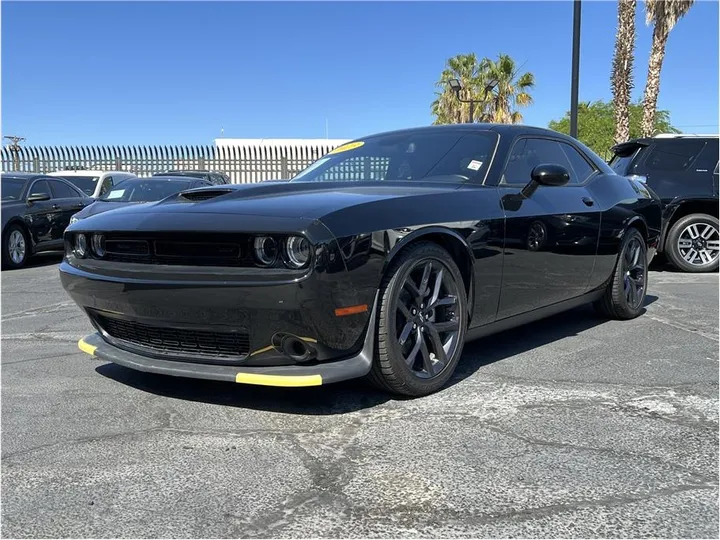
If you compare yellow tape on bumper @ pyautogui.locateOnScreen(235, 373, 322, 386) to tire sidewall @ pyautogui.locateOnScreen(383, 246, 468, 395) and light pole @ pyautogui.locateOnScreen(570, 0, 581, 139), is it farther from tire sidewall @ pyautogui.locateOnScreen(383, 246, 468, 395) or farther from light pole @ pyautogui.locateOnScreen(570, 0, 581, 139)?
light pole @ pyautogui.locateOnScreen(570, 0, 581, 139)

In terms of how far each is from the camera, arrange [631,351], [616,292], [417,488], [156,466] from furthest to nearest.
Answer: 1. [616,292]
2. [631,351]
3. [156,466]
4. [417,488]

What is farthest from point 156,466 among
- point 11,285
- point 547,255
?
point 11,285

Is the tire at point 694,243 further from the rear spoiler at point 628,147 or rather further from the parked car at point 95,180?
the parked car at point 95,180

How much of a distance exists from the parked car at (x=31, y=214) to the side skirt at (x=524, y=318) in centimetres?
825

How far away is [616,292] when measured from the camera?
5129mm

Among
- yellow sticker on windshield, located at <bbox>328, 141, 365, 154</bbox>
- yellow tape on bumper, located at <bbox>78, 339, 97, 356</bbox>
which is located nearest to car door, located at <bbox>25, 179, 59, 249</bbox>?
yellow sticker on windshield, located at <bbox>328, 141, 365, 154</bbox>

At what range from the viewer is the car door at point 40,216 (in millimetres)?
10188

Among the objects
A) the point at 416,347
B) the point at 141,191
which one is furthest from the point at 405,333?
the point at 141,191

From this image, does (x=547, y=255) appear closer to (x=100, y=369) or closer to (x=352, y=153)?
(x=352, y=153)

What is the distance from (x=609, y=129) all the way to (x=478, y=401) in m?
45.8

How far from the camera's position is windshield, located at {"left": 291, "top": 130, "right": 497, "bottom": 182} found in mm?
3961

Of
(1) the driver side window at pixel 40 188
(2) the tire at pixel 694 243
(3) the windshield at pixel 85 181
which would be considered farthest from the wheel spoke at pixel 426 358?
(3) the windshield at pixel 85 181

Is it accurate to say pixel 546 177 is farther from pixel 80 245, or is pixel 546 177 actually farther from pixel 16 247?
pixel 16 247

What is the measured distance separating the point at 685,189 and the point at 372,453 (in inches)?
277
